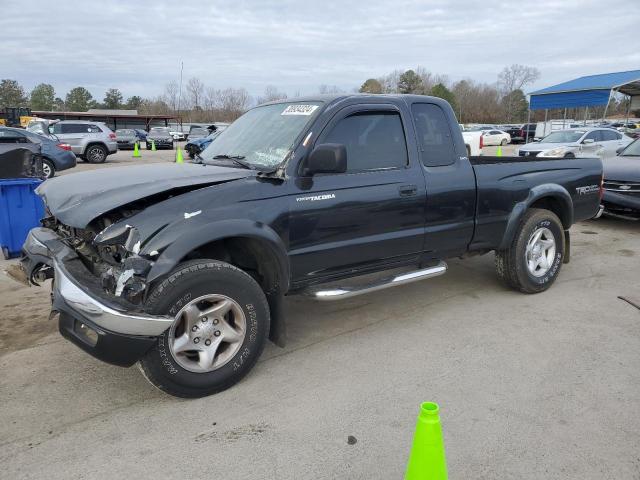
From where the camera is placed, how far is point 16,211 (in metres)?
6.54

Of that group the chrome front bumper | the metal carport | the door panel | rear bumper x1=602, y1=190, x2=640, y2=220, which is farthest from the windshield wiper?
the metal carport

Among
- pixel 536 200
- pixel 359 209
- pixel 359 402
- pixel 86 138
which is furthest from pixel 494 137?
pixel 359 402

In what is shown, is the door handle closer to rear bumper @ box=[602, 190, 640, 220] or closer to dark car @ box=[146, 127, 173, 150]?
rear bumper @ box=[602, 190, 640, 220]

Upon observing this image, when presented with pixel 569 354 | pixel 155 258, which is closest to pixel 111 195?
pixel 155 258

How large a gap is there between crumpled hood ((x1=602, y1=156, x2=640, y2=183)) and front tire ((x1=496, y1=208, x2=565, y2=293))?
4.01m

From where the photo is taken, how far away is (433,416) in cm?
197

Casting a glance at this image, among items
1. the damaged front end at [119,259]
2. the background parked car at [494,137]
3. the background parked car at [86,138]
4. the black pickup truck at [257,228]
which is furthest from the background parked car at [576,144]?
the background parked car at [494,137]

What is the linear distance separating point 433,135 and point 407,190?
2.25ft

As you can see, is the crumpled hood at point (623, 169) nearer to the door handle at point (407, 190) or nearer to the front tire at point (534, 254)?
the front tire at point (534, 254)

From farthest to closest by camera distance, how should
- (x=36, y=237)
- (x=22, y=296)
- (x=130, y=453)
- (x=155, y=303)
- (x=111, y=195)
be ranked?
(x=22, y=296) < (x=36, y=237) < (x=111, y=195) < (x=155, y=303) < (x=130, y=453)

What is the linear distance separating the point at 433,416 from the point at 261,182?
208cm

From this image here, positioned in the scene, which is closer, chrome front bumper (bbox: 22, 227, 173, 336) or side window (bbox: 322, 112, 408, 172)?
chrome front bumper (bbox: 22, 227, 173, 336)

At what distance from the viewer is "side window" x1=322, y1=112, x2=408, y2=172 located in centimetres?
398

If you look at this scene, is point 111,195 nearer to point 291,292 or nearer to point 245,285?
point 245,285
